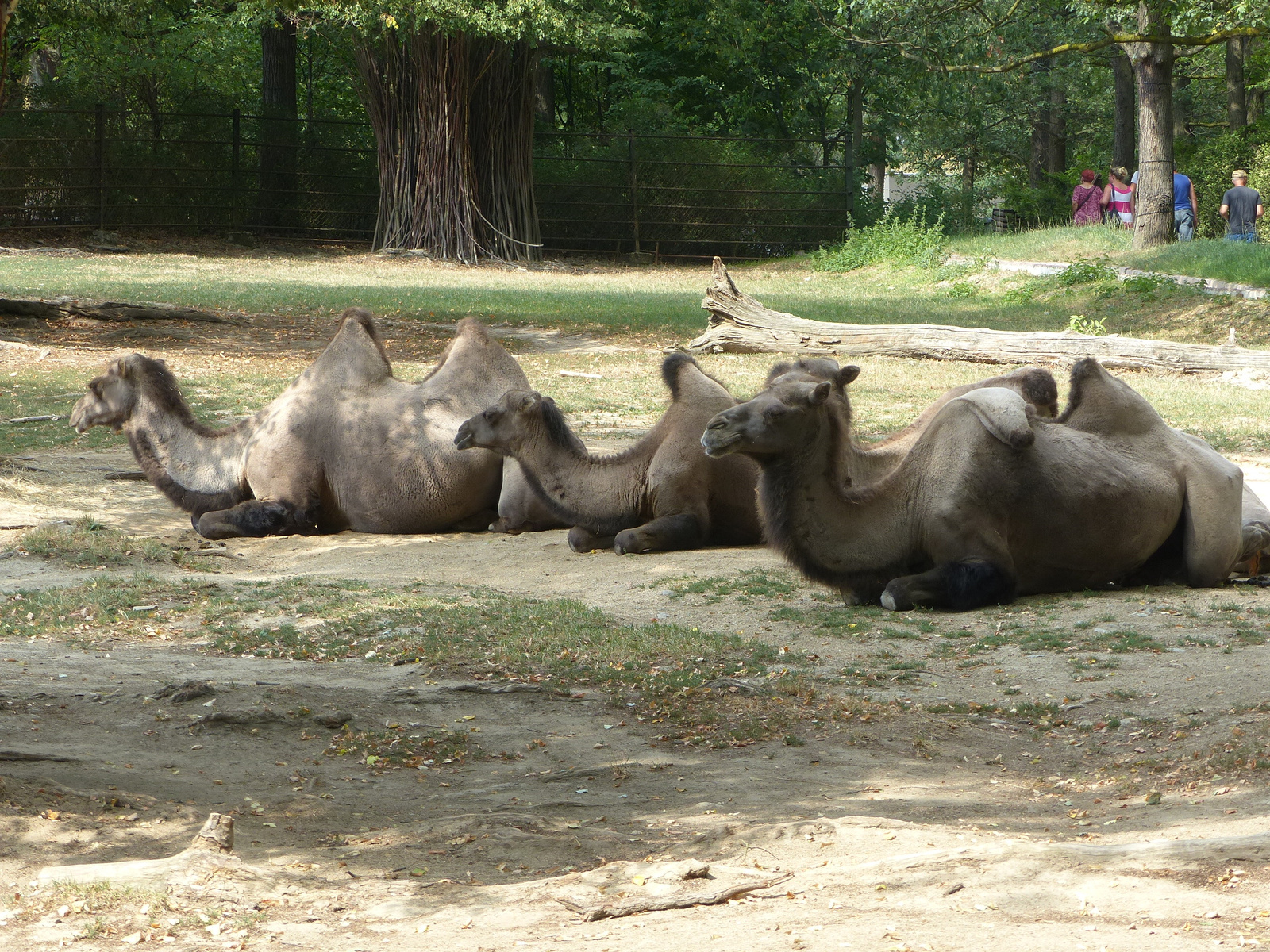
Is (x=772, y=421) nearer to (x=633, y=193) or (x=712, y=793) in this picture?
(x=712, y=793)

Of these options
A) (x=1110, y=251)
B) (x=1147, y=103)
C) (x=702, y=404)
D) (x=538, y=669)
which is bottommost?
(x=538, y=669)

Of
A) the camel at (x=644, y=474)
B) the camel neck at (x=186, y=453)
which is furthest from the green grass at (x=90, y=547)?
the camel at (x=644, y=474)

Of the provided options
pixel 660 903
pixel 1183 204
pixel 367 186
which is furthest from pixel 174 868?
pixel 367 186

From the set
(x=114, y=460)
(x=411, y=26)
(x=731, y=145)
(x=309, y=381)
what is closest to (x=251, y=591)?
(x=309, y=381)

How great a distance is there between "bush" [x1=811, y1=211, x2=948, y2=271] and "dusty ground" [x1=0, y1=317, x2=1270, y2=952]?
22.4 m

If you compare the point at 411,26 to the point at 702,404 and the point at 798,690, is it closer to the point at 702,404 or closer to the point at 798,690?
the point at 702,404

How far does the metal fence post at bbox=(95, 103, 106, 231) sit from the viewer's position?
2992 centimetres

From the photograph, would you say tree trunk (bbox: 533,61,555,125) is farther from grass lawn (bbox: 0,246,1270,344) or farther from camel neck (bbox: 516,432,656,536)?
camel neck (bbox: 516,432,656,536)

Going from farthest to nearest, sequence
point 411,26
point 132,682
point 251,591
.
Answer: point 411,26 < point 251,591 < point 132,682

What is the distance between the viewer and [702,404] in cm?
919

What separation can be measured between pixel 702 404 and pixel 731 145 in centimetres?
2667

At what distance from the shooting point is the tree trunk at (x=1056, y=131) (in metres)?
44.2

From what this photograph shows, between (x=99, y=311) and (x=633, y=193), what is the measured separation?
55.5 feet

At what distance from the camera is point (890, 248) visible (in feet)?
100
